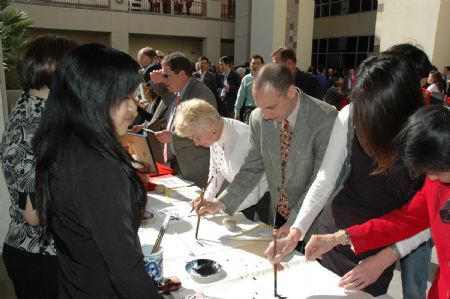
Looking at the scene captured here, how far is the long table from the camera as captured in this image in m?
1.16

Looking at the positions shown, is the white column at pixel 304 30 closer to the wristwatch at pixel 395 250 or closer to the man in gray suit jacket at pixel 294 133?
the man in gray suit jacket at pixel 294 133

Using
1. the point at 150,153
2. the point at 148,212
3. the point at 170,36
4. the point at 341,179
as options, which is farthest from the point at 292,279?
the point at 170,36

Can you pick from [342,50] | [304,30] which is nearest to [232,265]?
[304,30]

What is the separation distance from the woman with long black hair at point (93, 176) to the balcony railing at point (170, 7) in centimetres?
1461

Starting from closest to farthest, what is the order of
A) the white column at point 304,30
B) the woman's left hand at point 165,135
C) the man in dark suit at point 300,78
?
the woman's left hand at point 165,135 < the man in dark suit at point 300,78 < the white column at point 304,30

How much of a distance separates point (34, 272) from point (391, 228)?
1162mm

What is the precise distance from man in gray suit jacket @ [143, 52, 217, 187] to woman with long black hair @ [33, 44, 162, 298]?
1.61 meters

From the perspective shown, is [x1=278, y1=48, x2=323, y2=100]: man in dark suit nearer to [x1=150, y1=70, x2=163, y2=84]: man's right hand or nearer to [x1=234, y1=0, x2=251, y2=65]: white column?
[x1=150, y1=70, x2=163, y2=84]: man's right hand

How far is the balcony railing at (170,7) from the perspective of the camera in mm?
14469

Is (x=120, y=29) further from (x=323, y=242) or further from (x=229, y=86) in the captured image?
(x=323, y=242)

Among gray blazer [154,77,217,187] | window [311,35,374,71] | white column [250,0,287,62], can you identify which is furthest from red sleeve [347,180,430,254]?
window [311,35,374,71]

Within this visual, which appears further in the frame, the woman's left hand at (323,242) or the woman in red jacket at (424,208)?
the woman's left hand at (323,242)

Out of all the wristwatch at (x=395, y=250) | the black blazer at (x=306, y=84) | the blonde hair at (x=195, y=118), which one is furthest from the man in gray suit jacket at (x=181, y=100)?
the black blazer at (x=306, y=84)

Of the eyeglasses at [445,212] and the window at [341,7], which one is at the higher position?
the window at [341,7]
